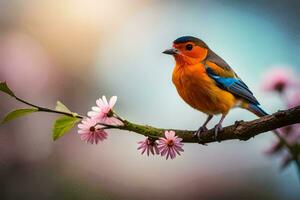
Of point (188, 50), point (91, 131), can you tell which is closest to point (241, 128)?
point (91, 131)

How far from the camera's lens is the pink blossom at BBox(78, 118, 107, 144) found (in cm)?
108

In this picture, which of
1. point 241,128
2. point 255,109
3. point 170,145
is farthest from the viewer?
A: point 255,109

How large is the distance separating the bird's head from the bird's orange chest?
1.3 inches

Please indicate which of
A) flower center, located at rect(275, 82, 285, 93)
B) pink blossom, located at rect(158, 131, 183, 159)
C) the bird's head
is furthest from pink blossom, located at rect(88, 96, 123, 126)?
flower center, located at rect(275, 82, 285, 93)

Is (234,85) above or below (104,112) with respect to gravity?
above

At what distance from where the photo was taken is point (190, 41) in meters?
1.79

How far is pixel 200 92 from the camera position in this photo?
1.79m

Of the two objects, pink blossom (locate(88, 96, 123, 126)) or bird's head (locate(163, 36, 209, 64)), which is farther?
bird's head (locate(163, 36, 209, 64))

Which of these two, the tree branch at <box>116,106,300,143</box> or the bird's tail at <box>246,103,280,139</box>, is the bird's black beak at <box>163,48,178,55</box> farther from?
the tree branch at <box>116,106,300,143</box>

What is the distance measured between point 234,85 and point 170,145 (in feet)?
2.58

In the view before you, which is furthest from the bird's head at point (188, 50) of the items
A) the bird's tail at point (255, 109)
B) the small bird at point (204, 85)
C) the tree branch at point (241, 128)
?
the tree branch at point (241, 128)

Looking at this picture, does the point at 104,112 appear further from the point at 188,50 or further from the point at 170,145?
the point at 188,50

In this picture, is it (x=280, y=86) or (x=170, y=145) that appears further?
(x=280, y=86)

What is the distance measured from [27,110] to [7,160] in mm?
3454
